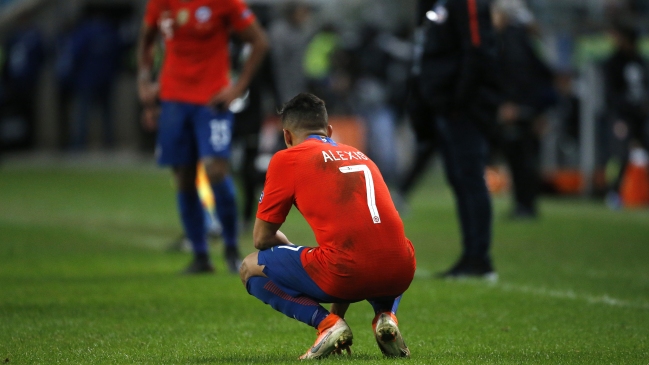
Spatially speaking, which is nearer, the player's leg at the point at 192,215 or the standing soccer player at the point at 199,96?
the standing soccer player at the point at 199,96

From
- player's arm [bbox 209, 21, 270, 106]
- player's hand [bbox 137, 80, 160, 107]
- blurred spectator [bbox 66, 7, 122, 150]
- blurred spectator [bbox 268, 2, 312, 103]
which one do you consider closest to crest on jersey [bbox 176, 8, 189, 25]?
player's arm [bbox 209, 21, 270, 106]

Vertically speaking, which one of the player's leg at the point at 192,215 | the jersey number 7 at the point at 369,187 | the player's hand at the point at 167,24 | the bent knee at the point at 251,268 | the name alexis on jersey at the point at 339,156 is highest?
the player's hand at the point at 167,24

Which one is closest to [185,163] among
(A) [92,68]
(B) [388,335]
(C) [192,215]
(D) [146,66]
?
(C) [192,215]

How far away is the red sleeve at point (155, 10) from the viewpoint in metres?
8.31

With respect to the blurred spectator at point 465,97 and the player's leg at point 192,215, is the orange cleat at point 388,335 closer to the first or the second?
the blurred spectator at point 465,97

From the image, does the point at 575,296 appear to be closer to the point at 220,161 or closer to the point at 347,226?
the point at 220,161

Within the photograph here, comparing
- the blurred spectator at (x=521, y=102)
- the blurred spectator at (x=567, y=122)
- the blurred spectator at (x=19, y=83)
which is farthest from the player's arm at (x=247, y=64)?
the blurred spectator at (x=19, y=83)

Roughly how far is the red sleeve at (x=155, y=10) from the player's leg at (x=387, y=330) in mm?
3932

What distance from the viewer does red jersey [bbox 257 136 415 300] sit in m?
4.89

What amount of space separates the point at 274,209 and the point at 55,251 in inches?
205

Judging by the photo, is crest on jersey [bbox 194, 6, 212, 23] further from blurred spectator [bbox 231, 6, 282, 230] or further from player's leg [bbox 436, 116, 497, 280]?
blurred spectator [bbox 231, 6, 282, 230]

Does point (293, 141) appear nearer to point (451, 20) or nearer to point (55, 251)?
point (451, 20)

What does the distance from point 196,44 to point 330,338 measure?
12.8 feet

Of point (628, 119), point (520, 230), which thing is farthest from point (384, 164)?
point (520, 230)
